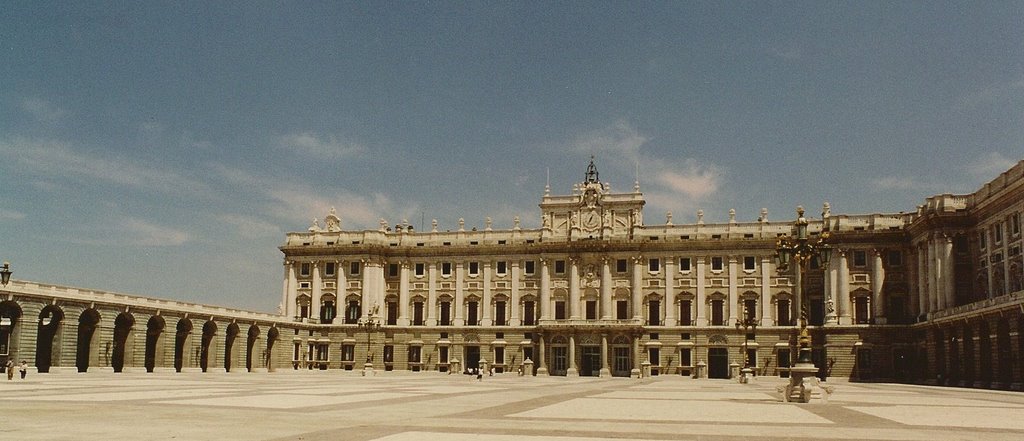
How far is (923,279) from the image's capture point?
2987 inches

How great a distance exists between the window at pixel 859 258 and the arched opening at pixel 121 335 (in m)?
62.6

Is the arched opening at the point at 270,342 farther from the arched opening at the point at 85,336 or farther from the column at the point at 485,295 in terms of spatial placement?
the arched opening at the point at 85,336

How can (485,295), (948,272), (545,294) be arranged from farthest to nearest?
(485,295) < (545,294) < (948,272)

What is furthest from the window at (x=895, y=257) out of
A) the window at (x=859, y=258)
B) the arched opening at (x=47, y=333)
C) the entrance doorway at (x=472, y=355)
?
the arched opening at (x=47, y=333)

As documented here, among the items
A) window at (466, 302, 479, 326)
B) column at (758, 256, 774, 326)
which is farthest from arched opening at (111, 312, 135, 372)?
column at (758, 256, 774, 326)

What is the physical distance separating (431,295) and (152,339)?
30.6 metres

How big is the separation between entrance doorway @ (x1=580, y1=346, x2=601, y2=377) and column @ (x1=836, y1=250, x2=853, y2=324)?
22.8 m

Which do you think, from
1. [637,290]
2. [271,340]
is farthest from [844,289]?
[271,340]

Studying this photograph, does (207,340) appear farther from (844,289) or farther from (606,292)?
(844,289)

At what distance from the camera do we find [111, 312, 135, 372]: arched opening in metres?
66.1

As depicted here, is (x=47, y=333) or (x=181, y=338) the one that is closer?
(x=47, y=333)

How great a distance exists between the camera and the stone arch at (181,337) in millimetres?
72375

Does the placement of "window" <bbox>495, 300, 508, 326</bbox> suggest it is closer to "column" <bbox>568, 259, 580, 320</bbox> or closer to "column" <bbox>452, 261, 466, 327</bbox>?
"column" <bbox>452, 261, 466, 327</bbox>

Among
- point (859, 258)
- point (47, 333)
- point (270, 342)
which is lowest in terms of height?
point (270, 342)
